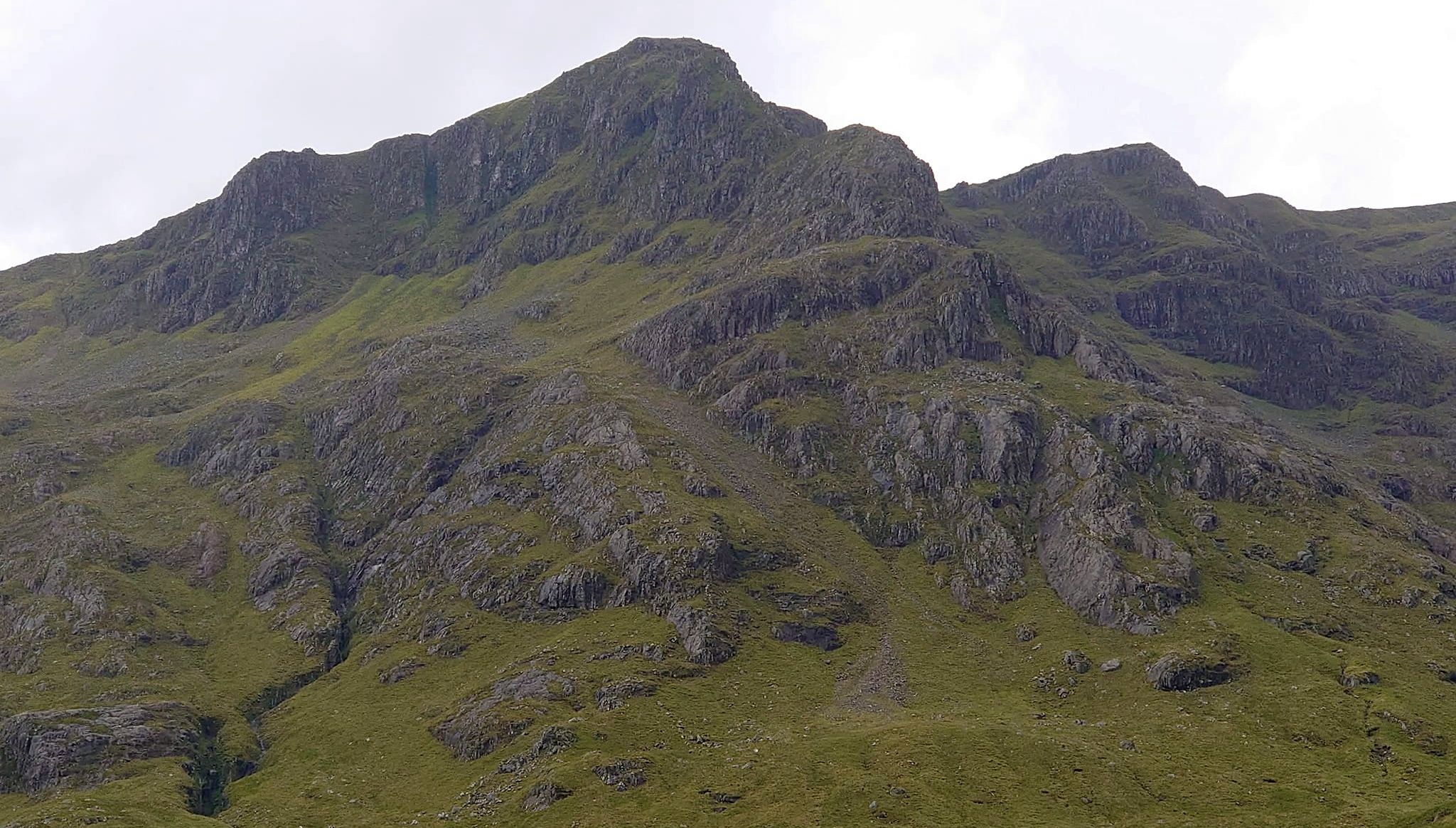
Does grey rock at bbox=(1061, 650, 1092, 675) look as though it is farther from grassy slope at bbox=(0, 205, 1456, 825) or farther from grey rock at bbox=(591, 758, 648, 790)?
grey rock at bbox=(591, 758, 648, 790)

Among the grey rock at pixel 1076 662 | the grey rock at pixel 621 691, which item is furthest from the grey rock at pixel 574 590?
the grey rock at pixel 1076 662

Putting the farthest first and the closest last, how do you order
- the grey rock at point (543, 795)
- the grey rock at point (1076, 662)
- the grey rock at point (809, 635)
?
the grey rock at point (809, 635) < the grey rock at point (1076, 662) < the grey rock at point (543, 795)

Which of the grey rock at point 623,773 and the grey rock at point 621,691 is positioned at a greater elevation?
the grey rock at point 621,691

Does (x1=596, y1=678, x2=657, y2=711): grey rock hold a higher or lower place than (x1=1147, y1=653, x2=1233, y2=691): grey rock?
higher

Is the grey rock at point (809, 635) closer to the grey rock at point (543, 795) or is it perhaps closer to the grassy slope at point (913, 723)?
the grassy slope at point (913, 723)

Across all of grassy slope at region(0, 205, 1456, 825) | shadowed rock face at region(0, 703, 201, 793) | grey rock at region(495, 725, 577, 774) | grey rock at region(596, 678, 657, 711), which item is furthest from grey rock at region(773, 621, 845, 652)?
shadowed rock face at region(0, 703, 201, 793)

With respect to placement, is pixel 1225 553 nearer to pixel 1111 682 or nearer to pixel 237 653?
pixel 1111 682

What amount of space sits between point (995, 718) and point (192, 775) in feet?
388

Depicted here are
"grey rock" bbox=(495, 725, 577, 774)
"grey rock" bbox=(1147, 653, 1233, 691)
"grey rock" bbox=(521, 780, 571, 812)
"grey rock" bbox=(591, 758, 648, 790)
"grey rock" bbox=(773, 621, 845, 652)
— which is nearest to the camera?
"grey rock" bbox=(521, 780, 571, 812)

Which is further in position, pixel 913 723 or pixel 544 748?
pixel 544 748

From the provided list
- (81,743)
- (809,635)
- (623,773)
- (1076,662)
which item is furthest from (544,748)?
(1076,662)

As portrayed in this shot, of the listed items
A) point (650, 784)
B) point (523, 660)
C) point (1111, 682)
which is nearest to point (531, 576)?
point (523, 660)

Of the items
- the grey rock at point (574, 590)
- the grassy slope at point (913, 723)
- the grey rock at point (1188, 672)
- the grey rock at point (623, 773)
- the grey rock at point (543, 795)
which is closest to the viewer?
the grassy slope at point (913, 723)

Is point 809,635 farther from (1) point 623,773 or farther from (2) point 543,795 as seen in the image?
(2) point 543,795
